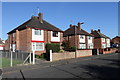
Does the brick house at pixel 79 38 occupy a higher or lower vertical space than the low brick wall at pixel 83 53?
higher

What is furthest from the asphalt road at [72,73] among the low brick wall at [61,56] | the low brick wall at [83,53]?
the low brick wall at [83,53]

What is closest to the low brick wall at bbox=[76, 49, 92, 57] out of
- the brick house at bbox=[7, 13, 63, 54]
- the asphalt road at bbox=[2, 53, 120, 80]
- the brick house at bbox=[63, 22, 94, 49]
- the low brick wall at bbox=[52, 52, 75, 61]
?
the low brick wall at bbox=[52, 52, 75, 61]

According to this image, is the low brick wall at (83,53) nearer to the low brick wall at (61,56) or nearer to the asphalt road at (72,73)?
the low brick wall at (61,56)

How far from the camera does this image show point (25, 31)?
2380 centimetres

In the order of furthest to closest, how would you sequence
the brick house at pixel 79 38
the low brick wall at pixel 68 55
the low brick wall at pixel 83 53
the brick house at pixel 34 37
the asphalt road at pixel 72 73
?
the brick house at pixel 79 38
the brick house at pixel 34 37
the low brick wall at pixel 83 53
the low brick wall at pixel 68 55
the asphalt road at pixel 72 73

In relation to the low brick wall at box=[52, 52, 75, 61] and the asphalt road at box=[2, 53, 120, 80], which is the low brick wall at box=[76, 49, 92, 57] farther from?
the asphalt road at box=[2, 53, 120, 80]

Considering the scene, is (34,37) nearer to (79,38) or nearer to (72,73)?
(79,38)

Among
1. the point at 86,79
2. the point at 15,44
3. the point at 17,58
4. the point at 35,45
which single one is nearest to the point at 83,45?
the point at 35,45

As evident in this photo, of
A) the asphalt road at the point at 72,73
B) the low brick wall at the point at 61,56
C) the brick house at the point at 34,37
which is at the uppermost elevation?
the brick house at the point at 34,37

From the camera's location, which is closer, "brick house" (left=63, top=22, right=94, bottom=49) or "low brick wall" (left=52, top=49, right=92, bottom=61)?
"low brick wall" (left=52, top=49, right=92, bottom=61)

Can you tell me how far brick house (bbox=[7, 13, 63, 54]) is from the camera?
23.1m

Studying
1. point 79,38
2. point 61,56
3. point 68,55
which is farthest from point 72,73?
point 79,38

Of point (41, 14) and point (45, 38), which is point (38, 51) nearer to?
point (45, 38)

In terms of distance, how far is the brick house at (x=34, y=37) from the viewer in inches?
910
